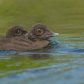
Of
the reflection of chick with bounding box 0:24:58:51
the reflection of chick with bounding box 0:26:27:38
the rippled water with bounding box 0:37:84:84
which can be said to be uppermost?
the reflection of chick with bounding box 0:26:27:38

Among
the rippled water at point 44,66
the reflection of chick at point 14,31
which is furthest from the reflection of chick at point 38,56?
the reflection of chick at point 14,31

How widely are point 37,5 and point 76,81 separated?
102 feet

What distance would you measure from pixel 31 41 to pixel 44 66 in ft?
11.8

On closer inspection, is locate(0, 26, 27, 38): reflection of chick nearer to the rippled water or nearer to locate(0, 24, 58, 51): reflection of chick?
locate(0, 24, 58, 51): reflection of chick

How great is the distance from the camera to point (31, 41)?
12289mm

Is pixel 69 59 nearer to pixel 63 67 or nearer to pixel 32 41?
pixel 63 67

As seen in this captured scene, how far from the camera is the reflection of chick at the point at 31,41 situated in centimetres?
1166

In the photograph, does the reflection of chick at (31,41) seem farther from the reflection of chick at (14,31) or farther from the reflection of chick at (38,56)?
the reflection of chick at (38,56)

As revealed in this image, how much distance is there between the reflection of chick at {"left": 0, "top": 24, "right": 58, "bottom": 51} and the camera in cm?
1166

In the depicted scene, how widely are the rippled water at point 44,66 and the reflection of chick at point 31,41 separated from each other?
376mm

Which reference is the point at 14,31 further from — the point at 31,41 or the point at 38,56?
the point at 38,56

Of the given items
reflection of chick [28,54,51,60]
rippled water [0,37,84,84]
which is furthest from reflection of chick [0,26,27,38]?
reflection of chick [28,54,51,60]

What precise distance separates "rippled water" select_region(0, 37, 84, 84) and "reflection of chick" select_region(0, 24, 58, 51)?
376 millimetres

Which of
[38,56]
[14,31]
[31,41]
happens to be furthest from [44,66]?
[14,31]
